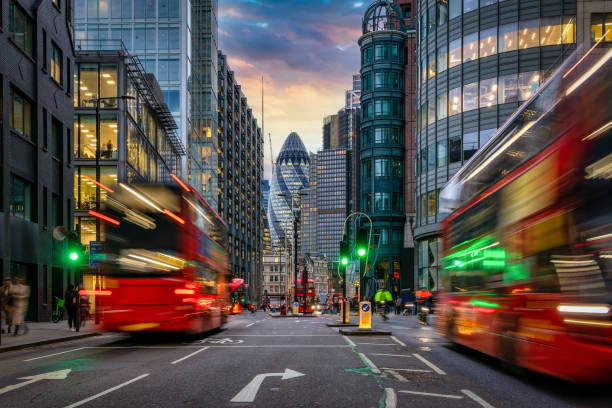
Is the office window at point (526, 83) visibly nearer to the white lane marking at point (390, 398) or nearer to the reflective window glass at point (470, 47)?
the reflective window glass at point (470, 47)

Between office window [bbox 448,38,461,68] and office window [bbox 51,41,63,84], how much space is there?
29403mm

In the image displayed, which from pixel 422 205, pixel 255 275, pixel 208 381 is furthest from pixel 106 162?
pixel 255 275

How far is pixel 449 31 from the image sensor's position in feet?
158

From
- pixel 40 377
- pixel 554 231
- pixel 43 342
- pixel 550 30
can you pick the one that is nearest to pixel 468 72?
pixel 550 30

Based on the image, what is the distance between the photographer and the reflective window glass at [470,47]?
150 ft

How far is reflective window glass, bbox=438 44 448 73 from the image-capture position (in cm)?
4875

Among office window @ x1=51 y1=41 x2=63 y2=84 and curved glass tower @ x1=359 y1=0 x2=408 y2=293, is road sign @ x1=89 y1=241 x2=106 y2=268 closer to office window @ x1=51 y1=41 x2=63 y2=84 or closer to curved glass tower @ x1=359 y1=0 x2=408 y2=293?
office window @ x1=51 y1=41 x2=63 y2=84

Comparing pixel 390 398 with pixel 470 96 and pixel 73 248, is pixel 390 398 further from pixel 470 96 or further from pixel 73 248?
pixel 470 96

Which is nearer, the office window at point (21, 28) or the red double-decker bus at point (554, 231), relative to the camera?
the red double-decker bus at point (554, 231)

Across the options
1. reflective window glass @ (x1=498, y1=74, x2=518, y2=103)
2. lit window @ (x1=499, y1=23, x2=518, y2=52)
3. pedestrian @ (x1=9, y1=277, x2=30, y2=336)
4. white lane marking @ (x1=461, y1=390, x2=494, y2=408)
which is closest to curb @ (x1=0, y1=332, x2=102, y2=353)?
pedestrian @ (x1=9, y1=277, x2=30, y2=336)

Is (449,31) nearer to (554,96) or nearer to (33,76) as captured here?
(33,76)

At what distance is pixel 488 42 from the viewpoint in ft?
147

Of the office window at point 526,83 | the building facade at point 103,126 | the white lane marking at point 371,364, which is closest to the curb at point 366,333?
the white lane marking at point 371,364

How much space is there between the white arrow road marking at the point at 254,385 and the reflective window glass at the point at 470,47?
39676 millimetres
